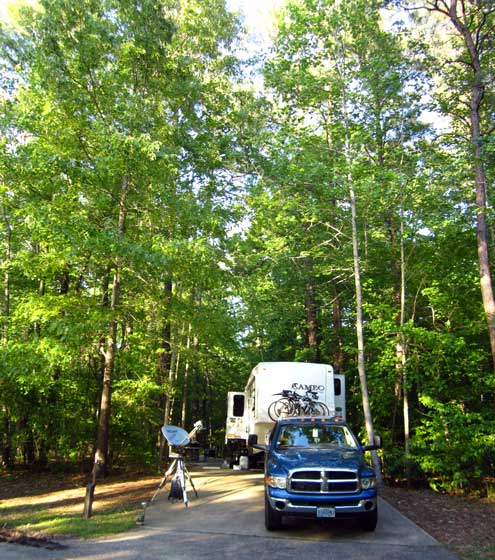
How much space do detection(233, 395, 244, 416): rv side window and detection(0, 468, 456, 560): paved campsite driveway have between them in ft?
27.6

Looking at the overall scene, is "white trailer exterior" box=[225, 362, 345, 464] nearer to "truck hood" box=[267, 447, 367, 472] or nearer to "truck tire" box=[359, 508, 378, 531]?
"truck hood" box=[267, 447, 367, 472]

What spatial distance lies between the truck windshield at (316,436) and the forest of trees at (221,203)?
14.1 ft

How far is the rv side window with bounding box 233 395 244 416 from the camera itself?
56.4ft

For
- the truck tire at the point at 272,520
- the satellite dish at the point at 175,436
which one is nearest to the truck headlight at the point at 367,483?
the truck tire at the point at 272,520

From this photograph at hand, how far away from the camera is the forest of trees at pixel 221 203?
36.3 feet

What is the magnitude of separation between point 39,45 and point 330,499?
1156 cm

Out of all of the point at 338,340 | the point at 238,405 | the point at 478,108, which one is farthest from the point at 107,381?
the point at 478,108

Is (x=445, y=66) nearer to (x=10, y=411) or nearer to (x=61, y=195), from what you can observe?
(x=61, y=195)

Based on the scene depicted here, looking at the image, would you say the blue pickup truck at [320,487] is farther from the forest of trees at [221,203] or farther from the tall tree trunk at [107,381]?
the tall tree trunk at [107,381]

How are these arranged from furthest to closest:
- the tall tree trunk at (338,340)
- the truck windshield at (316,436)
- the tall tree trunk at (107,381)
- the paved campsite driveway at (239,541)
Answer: the tall tree trunk at (338,340) → the tall tree trunk at (107,381) → the truck windshield at (316,436) → the paved campsite driveway at (239,541)

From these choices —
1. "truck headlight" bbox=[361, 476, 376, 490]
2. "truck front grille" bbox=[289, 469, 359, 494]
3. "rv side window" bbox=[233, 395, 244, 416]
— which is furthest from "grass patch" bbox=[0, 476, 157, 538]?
"rv side window" bbox=[233, 395, 244, 416]

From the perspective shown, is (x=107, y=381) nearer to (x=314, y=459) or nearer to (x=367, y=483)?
(x=314, y=459)

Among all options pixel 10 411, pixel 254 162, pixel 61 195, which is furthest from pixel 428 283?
pixel 10 411

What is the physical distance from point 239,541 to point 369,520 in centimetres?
197
